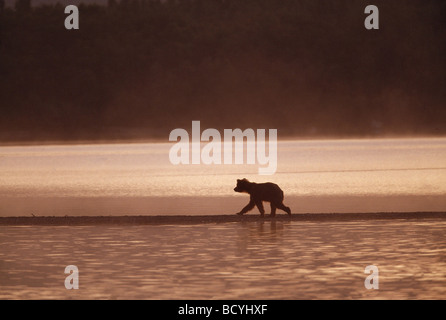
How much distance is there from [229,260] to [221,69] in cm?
13353

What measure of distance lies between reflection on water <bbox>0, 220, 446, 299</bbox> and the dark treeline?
4425 inches

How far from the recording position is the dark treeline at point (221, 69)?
135 metres

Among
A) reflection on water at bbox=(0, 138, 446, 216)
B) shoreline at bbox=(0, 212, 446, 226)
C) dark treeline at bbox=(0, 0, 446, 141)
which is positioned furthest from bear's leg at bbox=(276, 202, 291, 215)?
dark treeline at bbox=(0, 0, 446, 141)

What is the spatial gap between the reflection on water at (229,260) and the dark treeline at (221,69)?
112m

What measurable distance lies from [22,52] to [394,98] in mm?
54540

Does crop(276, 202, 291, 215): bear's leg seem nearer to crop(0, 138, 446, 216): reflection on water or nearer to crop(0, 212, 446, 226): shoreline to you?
crop(0, 212, 446, 226): shoreline

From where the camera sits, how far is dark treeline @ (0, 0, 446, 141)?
134875mm

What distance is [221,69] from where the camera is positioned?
145875mm

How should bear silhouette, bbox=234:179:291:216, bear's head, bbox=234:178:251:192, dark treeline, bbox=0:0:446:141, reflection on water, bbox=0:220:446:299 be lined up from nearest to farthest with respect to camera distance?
reflection on water, bbox=0:220:446:299 < bear silhouette, bbox=234:179:291:216 < bear's head, bbox=234:178:251:192 < dark treeline, bbox=0:0:446:141

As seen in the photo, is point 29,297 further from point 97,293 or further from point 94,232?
point 94,232

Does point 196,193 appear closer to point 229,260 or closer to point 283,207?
point 283,207

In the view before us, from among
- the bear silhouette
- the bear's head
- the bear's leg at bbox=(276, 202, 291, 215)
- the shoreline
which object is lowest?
the shoreline

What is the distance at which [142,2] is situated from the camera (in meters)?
160

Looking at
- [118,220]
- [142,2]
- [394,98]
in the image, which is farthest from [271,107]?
[118,220]
